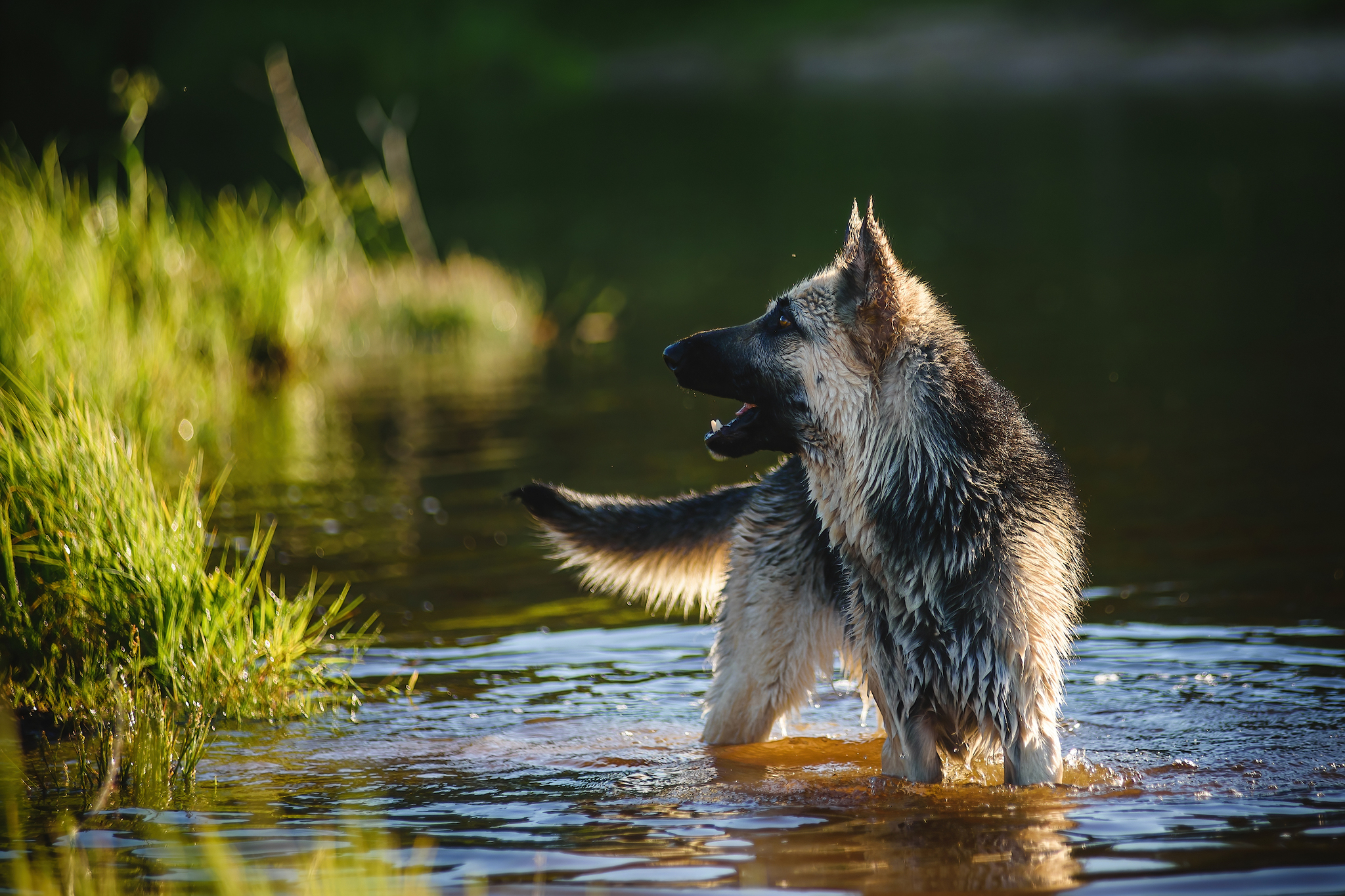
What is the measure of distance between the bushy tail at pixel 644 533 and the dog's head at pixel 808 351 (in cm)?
77

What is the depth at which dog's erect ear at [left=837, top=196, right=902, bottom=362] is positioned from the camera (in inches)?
209

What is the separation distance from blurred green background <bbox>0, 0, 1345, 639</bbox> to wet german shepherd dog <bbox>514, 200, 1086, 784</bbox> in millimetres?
2751

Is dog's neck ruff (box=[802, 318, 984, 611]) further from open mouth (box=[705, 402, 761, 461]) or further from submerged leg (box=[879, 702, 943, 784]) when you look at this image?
submerged leg (box=[879, 702, 943, 784])

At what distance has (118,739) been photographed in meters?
4.83

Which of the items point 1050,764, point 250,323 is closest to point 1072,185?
point 250,323

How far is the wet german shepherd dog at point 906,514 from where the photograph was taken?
527 cm

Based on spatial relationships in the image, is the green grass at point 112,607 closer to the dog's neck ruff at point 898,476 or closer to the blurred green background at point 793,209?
the blurred green background at point 793,209

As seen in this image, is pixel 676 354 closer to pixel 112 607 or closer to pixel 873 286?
pixel 873 286

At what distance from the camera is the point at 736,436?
5633 millimetres

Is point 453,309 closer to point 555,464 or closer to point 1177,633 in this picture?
point 555,464

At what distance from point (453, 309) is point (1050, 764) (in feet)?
43.4

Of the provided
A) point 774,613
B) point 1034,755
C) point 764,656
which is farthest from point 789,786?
point 1034,755

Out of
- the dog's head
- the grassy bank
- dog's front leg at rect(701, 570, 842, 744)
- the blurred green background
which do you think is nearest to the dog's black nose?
the dog's head

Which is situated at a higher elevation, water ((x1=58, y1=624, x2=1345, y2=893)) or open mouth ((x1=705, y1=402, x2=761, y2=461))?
open mouth ((x1=705, y1=402, x2=761, y2=461))
